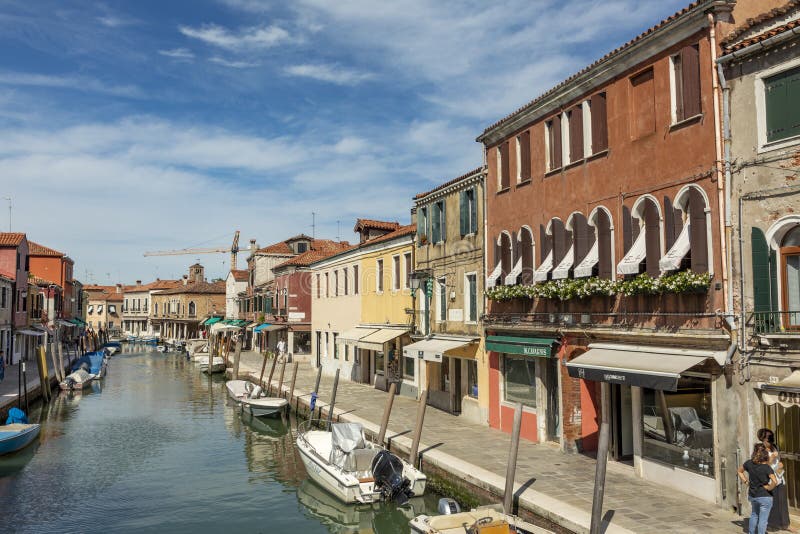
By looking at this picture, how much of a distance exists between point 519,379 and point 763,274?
834cm

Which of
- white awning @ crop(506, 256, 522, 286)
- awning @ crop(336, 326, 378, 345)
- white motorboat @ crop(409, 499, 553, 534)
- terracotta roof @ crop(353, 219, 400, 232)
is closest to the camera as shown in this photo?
white motorboat @ crop(409, 499, 553, 534)

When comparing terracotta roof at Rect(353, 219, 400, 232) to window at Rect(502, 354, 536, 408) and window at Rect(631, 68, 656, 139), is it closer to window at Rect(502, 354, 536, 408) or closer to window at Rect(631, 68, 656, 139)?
window at Rect(502, 354, 536, 408)

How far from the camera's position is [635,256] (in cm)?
1264

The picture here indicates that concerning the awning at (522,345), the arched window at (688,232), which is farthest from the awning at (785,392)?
the awning at (522,345)

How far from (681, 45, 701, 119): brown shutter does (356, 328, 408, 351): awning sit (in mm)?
15221

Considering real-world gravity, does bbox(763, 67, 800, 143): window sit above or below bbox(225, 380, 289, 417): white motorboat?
above

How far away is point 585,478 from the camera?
1284cm

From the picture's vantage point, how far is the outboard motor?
14.1 meters

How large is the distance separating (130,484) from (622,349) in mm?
13272

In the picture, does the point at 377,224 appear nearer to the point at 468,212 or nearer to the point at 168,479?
the point at 468,212

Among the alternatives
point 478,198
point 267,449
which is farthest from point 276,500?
point 478,198

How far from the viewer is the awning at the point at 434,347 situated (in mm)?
19608

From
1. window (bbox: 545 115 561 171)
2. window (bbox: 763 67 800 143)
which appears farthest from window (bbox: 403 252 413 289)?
window (bbox: 763 67 800 143)

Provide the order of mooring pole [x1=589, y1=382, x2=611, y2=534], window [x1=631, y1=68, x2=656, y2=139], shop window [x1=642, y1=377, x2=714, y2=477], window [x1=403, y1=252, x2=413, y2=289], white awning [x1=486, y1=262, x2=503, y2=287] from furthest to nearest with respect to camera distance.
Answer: window [x1=403, y1=252, x2=413, y2=289]
white awning [x1=486, y1=262, x2=503, y2=287]
window [x1=631, y1=68, x2=656, y2=139]
shop window [x1=642, y1=377, x2=714, y2=477]
mooring pole [x1=589, y1=382, x2=611, y2=534]
